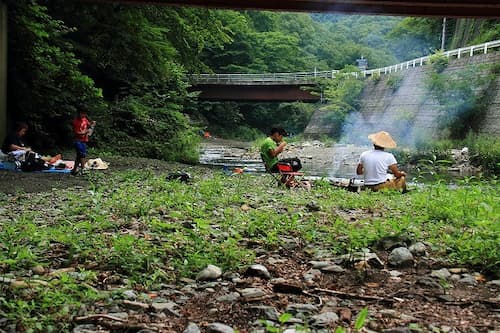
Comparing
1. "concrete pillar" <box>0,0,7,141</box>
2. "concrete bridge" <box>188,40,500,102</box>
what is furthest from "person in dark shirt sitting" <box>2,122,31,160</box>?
"concrete bridge" <box>188,40,500,102</box>

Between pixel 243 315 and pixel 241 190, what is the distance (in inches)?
264

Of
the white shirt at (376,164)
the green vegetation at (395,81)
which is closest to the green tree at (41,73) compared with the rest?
the white shirt at (376,164)

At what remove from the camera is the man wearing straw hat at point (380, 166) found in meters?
10.5

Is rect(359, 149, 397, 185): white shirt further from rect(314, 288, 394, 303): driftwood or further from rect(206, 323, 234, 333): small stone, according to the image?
rect(206, 323, 234, 333): small stone

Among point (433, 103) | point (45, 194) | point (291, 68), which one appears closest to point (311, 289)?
point (45, 194)

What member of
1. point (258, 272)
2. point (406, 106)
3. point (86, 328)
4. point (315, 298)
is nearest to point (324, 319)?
point (315, 298)

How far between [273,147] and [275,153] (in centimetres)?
17

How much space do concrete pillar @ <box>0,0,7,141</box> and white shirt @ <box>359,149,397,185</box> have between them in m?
9.66

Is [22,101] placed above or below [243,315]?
above

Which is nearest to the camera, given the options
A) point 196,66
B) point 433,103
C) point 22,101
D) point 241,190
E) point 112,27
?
point 241,190

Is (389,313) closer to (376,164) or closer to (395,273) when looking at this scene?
(395,273)

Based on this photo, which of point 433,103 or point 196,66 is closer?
point 196,66

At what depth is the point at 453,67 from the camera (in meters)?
29.8

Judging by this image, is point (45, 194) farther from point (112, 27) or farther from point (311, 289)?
point (112, 27)
